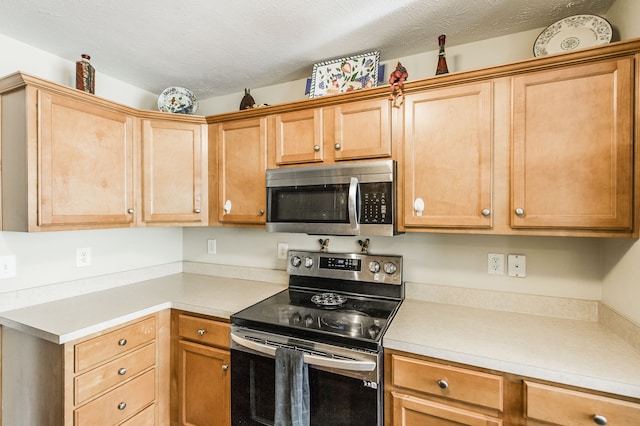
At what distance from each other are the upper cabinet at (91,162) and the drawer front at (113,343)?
608 millimetres

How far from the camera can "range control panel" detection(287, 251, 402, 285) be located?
1.82 metres

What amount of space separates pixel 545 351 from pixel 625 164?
790 millimetres

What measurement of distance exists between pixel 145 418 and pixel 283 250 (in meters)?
1.25

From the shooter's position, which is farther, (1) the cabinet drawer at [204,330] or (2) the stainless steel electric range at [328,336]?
(1) the cabinet drawer at [204,330]

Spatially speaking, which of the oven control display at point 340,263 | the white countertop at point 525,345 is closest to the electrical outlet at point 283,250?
the oven control display at point 340,263

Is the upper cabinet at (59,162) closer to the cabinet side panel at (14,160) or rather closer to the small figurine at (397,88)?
the cabinet side panel at (14,160)

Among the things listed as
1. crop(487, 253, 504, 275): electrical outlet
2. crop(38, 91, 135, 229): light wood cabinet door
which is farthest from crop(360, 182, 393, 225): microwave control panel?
crop(38, 91, 135, 229): light wood cabinet door

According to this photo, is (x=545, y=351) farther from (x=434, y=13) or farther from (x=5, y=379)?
(x=5, y=379)

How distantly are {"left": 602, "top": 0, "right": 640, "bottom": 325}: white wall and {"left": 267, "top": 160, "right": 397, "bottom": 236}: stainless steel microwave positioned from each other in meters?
0.95

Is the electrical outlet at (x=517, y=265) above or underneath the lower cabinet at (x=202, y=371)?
above

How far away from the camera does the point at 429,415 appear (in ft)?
4.02

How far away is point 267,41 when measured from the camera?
171cm

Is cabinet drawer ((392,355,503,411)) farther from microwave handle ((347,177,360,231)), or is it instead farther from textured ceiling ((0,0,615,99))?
textured ceiling ((0,0,615,99))

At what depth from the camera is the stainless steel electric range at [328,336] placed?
4.26ft
